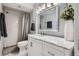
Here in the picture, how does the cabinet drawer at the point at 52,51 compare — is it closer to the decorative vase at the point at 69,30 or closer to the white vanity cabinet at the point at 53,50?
the white vanity cabinet at the point at 53,50

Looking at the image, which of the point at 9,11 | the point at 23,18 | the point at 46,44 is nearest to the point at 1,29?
the point at 9,11

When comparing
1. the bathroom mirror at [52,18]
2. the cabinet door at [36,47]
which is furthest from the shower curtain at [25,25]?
the cabinet door at [36,47]

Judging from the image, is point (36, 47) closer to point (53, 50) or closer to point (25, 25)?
point (53, 50)

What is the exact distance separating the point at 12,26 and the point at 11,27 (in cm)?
5

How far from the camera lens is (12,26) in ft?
7.56

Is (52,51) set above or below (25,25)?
below

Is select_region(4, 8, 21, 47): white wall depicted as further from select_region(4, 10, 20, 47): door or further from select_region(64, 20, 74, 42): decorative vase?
select_region(64, 20, 74, 42): decorative vase

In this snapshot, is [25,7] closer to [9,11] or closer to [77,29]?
[9,11]

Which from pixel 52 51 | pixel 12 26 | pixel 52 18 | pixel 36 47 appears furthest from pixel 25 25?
pixel 52 51

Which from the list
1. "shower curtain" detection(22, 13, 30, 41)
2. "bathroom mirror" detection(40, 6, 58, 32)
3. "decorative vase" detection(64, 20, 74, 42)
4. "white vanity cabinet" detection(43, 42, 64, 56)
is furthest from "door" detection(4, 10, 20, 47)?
"decorative vase" detection(64, 20, 74, 42)

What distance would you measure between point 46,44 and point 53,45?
6.0 inches

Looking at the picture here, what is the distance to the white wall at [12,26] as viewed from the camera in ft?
7.15

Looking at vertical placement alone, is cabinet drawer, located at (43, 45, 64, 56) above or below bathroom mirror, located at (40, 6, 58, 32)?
below

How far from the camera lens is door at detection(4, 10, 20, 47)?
85.8 inches
